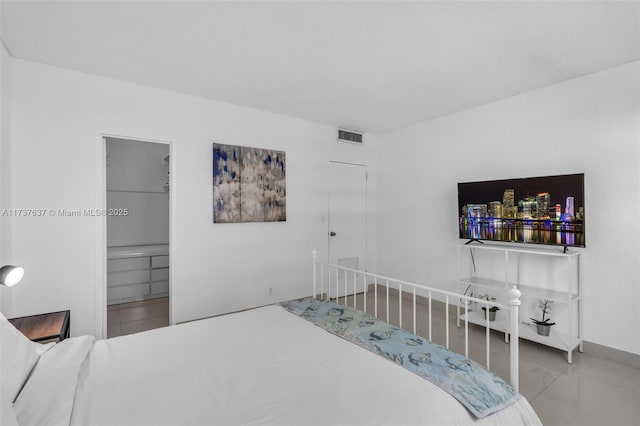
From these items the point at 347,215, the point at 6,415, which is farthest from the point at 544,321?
the point at 6,415

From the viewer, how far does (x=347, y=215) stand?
4664 millimetres

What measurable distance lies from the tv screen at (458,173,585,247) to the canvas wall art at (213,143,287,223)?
2214 millimetres

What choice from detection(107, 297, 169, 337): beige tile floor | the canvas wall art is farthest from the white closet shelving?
detection(107, 297, 169, 337): beige tile floor

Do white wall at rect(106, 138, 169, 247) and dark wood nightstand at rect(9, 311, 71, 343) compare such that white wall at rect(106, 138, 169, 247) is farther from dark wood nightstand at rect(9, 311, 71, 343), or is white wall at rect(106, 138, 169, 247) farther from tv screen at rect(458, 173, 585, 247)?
tv screen at rect(458, 173, 585, 247)

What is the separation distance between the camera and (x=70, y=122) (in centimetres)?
276

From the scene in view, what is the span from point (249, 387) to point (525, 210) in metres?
2.96

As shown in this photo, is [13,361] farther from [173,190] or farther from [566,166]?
[566,166]

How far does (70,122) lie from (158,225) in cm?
244

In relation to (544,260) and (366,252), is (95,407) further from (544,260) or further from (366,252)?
(366,252)

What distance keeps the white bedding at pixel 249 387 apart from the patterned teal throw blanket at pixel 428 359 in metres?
0.05

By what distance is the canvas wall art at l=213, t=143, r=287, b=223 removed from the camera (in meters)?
3.54

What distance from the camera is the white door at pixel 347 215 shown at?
452 centimetres

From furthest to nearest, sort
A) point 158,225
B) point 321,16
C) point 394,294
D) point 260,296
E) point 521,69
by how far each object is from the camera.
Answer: point 158,225 → point 394,294 → point 260,296 → point 521,69 → point 321,16

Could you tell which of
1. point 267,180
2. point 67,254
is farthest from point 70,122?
point 267,180
